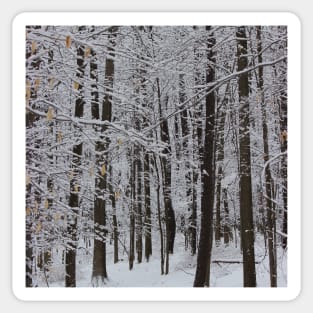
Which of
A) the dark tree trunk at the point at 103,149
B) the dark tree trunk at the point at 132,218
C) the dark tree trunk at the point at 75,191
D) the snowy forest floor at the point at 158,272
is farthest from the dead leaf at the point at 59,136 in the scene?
the snowy forest floor at the point at 158,272

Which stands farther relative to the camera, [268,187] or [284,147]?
[268,187]

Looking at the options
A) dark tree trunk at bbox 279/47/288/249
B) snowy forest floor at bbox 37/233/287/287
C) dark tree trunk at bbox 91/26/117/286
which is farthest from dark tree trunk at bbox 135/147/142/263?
dark tree trunk at bbox 279/47/288/249

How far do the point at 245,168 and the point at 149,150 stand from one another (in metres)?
0.74

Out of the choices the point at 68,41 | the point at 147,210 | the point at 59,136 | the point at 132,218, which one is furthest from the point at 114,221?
the point at 68,41

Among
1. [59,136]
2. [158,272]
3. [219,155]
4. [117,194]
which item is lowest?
[158,272]

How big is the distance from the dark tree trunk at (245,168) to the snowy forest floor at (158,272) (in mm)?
89

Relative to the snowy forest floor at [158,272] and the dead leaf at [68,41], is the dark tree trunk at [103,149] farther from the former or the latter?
the dead leaf at [68,41]

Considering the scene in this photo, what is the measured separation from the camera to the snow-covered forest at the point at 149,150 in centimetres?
421

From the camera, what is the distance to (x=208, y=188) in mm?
4645

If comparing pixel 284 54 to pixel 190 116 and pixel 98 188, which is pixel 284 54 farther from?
pixel 98 188

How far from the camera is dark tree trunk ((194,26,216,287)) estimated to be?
13.9 ft

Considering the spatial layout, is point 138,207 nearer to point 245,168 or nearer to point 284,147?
point 245,168
